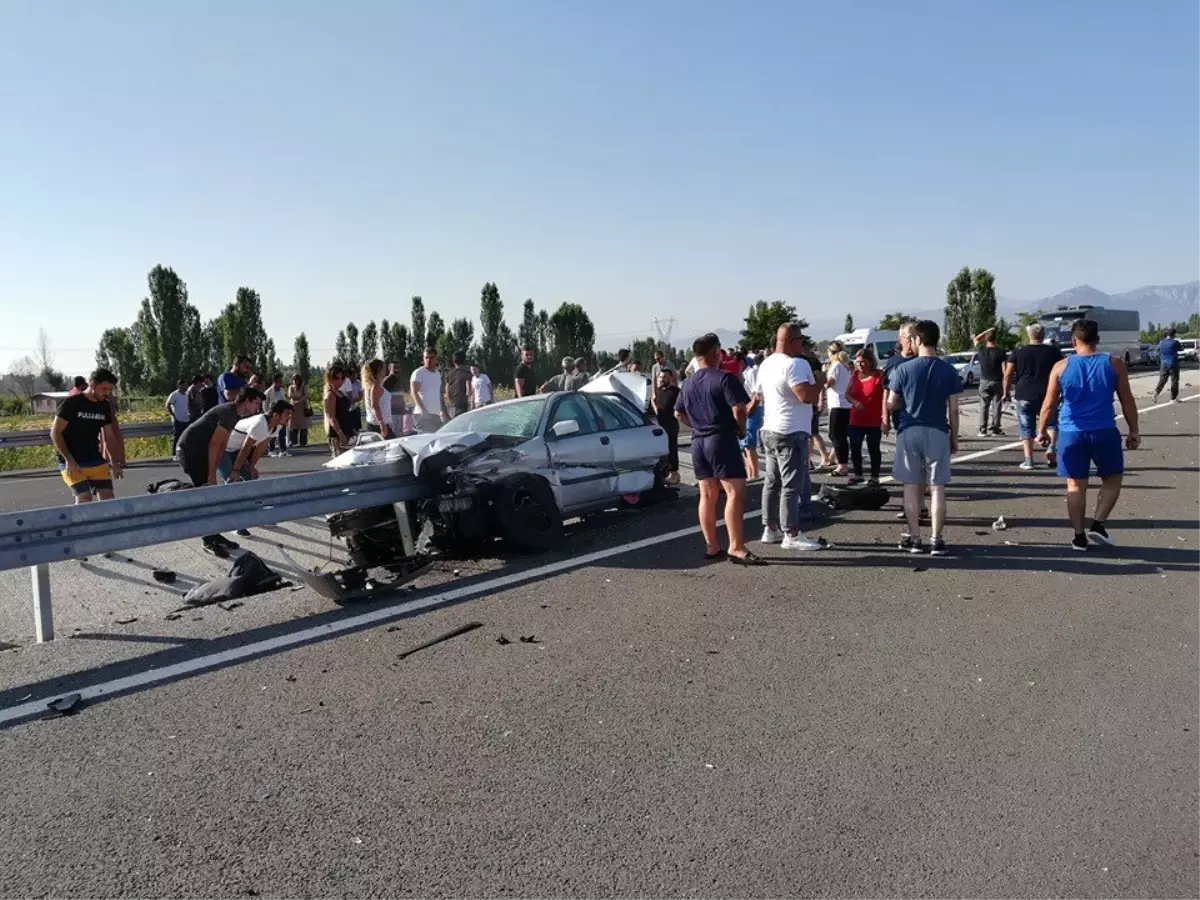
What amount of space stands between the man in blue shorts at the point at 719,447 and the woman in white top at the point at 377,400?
22.7ft

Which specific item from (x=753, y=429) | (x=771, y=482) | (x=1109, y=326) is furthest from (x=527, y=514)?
(x=1109, y=326)

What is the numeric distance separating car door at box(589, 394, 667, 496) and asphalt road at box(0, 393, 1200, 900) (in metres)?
Answer: 3.13

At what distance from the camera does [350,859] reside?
319cm

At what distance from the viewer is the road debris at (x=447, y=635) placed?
214 inches

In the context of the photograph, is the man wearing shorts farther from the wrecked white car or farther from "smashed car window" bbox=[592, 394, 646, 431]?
"smashed car window" bbox=[592, 394, 646, 431]

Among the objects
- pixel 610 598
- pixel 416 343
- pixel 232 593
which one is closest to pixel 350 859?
pixel 610 598

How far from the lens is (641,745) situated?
4.05 metres

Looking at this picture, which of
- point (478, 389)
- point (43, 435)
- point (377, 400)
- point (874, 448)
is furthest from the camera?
point (43, 435)

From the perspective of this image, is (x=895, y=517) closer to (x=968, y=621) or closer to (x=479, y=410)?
Answer: (x=968, y=621)

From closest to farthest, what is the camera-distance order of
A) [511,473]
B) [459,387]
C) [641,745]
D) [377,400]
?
[641,745]
[511,473]
[377,400]
[459,387]

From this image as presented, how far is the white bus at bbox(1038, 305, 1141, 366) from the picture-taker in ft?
151

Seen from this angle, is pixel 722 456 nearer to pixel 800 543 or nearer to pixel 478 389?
pixel 800 543

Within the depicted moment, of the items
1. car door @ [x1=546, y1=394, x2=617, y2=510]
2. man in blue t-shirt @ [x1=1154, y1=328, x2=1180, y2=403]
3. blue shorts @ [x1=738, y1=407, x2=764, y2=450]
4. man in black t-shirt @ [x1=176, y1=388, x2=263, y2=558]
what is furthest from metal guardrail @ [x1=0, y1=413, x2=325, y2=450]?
man in blue t-shirt @ [x1=1154, y1=328, x2=1180, y2=403]

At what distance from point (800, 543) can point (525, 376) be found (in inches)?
344
